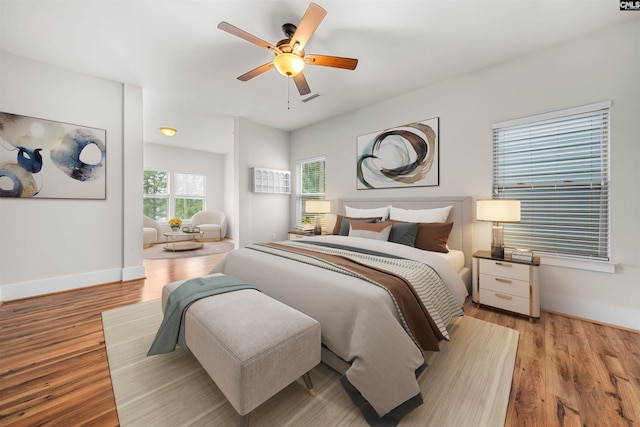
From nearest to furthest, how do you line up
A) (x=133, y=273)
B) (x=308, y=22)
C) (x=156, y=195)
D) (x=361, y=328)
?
(x=361, y=328)
(x=308, y=22)
(x=133, y=273)
(x=156, y=195)

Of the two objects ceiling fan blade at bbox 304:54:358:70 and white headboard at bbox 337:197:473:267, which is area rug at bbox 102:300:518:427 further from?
ceiling fan blade at bbox 304:54:358:70

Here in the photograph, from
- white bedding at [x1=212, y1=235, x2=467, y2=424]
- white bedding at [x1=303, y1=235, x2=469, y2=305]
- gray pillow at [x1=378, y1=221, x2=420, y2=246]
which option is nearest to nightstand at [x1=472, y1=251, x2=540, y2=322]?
white bedding at [x1=303, y1=235, x2=469, y2=305]

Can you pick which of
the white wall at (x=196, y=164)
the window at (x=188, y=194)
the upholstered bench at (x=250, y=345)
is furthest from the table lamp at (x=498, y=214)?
the window at (x=188, y=194)

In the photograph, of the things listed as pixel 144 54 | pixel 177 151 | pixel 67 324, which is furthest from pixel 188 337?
pixel 177 151

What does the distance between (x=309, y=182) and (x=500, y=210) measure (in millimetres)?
3507

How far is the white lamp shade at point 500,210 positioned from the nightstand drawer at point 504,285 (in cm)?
61

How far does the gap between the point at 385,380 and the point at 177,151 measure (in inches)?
324

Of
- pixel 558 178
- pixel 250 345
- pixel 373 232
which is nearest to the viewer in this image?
pixel 250 345

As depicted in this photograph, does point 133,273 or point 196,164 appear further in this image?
point 196,164

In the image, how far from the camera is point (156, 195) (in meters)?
7.23

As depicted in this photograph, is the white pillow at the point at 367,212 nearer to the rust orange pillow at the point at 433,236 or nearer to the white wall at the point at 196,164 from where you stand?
the rust orange pillow at the point at 433,236

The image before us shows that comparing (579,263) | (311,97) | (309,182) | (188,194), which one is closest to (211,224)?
(188,194)

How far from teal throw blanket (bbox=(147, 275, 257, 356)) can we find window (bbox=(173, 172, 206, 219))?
6736 mm

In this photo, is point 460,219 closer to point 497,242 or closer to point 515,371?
point 497,242
